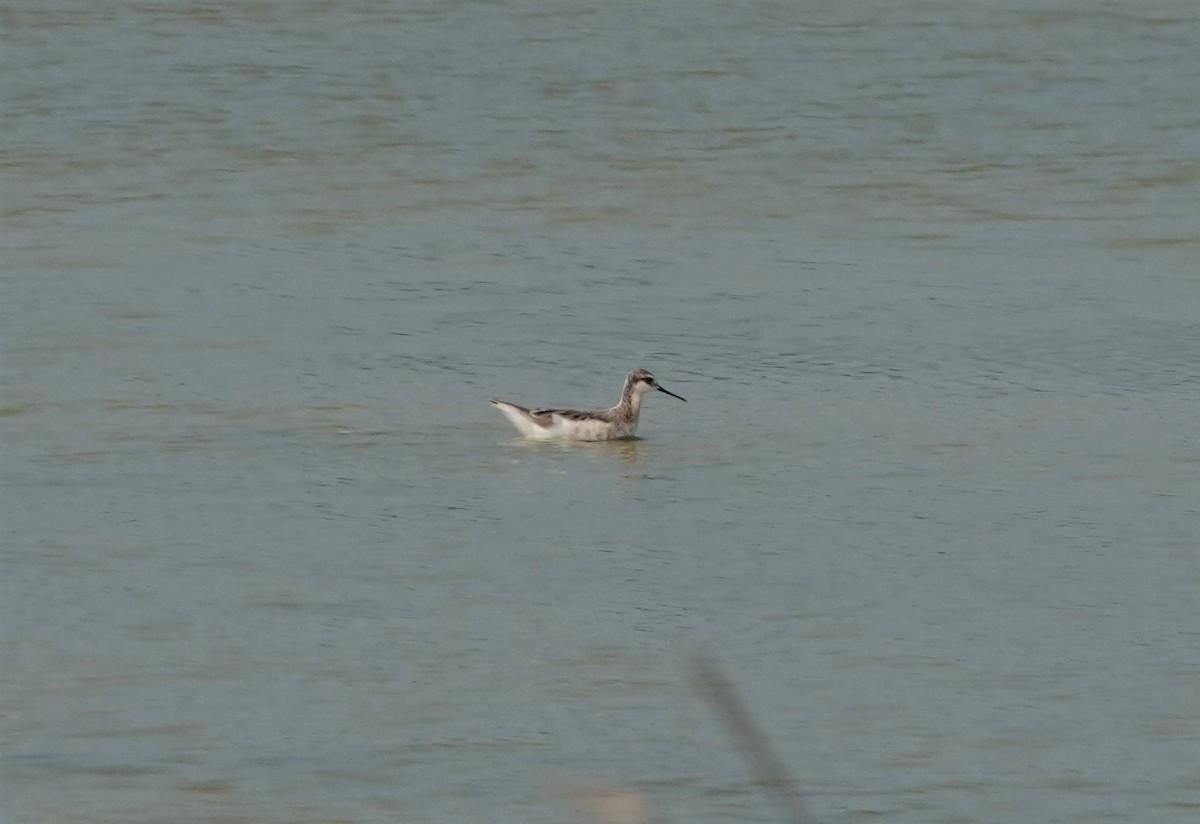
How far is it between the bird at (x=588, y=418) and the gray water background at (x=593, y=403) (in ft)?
0.28

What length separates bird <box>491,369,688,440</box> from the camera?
11250mm

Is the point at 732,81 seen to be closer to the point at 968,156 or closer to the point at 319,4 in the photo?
the point at 968,156

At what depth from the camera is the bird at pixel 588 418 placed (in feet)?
36.9

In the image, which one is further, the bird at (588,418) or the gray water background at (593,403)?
the bird at (588,418)

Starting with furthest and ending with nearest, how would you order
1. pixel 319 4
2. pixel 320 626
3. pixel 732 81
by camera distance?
pixel 319 4, pixel 732 81, pixel 320 626

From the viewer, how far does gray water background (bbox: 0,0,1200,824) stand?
23.3ft

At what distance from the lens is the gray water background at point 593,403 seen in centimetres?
711

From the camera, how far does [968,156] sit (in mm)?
17984

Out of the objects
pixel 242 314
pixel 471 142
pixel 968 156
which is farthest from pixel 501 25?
pixel 242 314

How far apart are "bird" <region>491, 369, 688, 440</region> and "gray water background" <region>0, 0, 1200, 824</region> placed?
86 millimetres

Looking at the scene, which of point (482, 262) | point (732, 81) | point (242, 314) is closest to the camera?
point (242, 314)

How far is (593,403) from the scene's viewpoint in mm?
12297

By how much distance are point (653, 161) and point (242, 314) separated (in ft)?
16.5

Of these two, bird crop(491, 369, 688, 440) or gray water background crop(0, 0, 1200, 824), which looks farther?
bird crop(491, 369, 688, 440)
